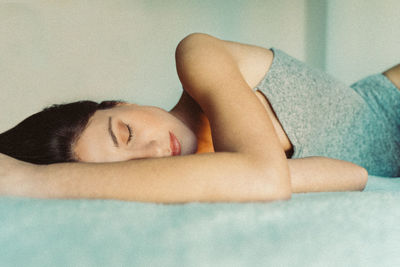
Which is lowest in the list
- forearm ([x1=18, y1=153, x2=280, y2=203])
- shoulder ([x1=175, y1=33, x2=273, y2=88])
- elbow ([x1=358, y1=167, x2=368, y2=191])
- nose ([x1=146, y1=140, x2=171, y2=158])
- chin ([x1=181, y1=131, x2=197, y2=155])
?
elbow ([x1=358, y1=167, x2=368, y2=191])

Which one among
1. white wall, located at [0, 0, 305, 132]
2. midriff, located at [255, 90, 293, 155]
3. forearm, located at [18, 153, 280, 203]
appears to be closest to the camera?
forearm, located at [18, 153, 280, 203]

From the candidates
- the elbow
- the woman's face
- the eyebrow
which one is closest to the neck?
the woman's face

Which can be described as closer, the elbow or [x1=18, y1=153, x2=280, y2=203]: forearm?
[x1=18, y1=153, x2=280, y2=203]: forearm

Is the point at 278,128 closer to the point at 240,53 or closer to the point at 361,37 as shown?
the point at 240,53

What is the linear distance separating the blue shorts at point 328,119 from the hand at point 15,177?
62 cm

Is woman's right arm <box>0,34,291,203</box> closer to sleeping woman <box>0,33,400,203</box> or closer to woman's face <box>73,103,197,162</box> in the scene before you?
sleeping woman <box>0,33,400,203</box>

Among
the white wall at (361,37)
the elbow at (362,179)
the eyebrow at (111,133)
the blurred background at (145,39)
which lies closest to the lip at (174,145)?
the eyebrow at (111,133)

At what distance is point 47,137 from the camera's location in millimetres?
730

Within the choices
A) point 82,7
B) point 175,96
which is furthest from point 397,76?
point 82,7

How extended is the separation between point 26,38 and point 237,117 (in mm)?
969

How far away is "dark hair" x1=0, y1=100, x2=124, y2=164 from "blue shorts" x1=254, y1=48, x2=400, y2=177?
19.8 inches

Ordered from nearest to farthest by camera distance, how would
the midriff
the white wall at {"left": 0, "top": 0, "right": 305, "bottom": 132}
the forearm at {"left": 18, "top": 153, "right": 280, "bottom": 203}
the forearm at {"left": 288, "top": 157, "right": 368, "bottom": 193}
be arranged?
the forearm at {"left": 18, "top": 153, "right": 280, "bottom": 203}, the forearm at {"left": 288, "top": 157, "right": 368, "bottom": 193}, the midriff, the white wall at {"left": 0, "top": 0, "right": 305, "bottom": 132}

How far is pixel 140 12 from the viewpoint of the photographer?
1.45 metres

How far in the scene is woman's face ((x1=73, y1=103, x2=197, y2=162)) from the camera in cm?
66
